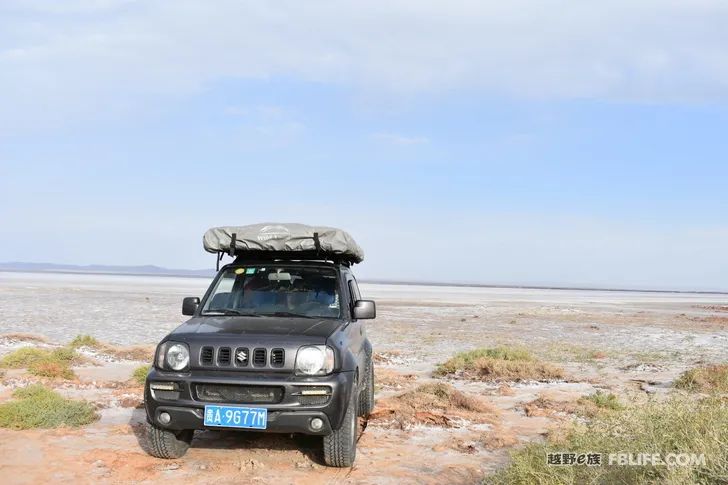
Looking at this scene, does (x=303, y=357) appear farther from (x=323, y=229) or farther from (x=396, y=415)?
(x=396, y=415)

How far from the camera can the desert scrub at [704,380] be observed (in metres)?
11.4

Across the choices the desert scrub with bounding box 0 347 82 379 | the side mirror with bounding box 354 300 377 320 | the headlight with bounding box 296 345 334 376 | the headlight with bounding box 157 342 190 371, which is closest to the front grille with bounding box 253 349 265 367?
the headlight with bounding box 296 345 334 376

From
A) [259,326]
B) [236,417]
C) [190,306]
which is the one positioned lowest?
[236,417]

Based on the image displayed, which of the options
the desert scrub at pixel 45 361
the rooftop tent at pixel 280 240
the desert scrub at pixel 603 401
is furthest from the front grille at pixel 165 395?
the desert scrub at pixel 45 361

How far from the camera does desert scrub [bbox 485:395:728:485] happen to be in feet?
14.4

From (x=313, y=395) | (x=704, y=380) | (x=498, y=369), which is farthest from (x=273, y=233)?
(x=704, y=380)

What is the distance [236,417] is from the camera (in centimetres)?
582

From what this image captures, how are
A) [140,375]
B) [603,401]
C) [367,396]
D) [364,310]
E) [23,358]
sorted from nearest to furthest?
[364,310] < [367,396] < [603,401] < [140,375] < [23,358]

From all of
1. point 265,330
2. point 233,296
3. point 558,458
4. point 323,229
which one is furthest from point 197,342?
point 558,458

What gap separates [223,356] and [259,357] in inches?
13.1

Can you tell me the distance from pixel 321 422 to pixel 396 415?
3.20 m

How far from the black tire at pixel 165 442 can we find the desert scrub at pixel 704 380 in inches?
343

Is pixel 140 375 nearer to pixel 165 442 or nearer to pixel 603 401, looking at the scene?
pixel 165 442

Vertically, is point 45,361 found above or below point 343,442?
below
